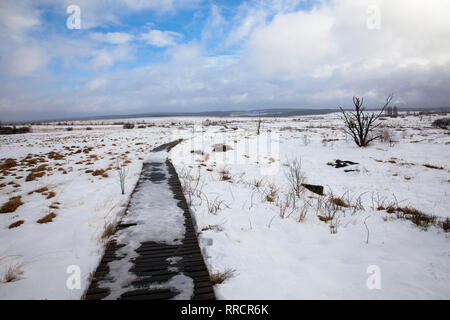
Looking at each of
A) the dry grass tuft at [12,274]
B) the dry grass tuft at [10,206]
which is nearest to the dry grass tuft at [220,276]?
the dry grass tuft at [12,274]

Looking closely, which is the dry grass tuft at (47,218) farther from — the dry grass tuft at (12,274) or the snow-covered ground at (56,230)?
the dry grass tuft at (12,274)

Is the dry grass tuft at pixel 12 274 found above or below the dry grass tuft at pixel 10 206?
below

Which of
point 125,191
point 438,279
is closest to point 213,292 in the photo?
point 438,279

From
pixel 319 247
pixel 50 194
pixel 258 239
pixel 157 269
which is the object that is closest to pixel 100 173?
pixel 50 194

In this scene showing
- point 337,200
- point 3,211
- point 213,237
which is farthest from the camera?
point 337,200

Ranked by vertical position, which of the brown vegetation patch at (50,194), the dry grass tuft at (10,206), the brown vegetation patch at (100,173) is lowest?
the dry grass tuft at (10,206)

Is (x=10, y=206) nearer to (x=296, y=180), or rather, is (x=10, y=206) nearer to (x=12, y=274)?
(x=12, y=274)

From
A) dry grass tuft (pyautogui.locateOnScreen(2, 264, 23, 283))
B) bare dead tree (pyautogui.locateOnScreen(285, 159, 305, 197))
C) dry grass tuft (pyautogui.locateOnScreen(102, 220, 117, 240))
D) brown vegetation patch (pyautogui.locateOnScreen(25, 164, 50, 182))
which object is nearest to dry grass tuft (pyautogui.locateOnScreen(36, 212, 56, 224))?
dry grass tuft (pyautogui.locateOnScreen(102, 220, 117, 240))

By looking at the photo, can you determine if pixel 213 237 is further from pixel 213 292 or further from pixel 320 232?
pixel 320 232

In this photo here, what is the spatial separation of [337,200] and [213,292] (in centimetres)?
534

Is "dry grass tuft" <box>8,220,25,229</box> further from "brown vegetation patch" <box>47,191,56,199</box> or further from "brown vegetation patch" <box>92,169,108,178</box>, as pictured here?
"brown vegetation patch" <box>92,169,108,178</box>

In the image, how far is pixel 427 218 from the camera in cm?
489

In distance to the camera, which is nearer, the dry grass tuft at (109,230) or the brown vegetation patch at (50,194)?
the dry grass tuft at (109,230)

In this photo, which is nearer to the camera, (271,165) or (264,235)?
(264,235)
